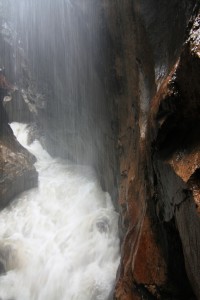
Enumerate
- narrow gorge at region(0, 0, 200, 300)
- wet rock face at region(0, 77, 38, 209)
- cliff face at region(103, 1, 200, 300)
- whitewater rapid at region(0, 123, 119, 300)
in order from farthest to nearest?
wet rock face at region(0, 77, 38, 209) → whitewater rapid at region(0, 123, 119, 300) → narrow gorge at region(0, 0, 200, 300) → cliff face at region(103, 1, 200, 300)

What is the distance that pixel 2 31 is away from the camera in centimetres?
1873

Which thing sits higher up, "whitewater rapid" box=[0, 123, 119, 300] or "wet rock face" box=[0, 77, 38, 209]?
A: "wet rock face" box=[0, 77, 38, 209]

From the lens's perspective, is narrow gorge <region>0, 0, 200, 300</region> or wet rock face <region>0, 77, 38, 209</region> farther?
wet rock face <region>0, 77, 38, 209</region>

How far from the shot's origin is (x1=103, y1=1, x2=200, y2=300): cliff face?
3.23 metres

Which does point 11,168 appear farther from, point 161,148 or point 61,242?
point 161,148

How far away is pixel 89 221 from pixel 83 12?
Result: 18.2 feet

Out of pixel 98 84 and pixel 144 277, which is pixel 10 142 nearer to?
pixel 98 84

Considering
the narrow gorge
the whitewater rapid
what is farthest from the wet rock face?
the whitewater rapid

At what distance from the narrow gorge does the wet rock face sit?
0.05m

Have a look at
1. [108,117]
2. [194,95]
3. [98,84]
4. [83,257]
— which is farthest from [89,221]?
[194,95]

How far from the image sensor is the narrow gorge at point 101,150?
358 cm

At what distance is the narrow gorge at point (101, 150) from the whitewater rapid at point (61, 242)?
0.03 m

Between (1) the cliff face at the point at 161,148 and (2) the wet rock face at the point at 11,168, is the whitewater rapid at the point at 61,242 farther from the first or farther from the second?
(1) the cliff face at the point at 161,148

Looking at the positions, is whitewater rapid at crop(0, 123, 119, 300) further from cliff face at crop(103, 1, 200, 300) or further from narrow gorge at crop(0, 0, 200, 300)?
cliff face at crop(103, 1, 200, 300)
